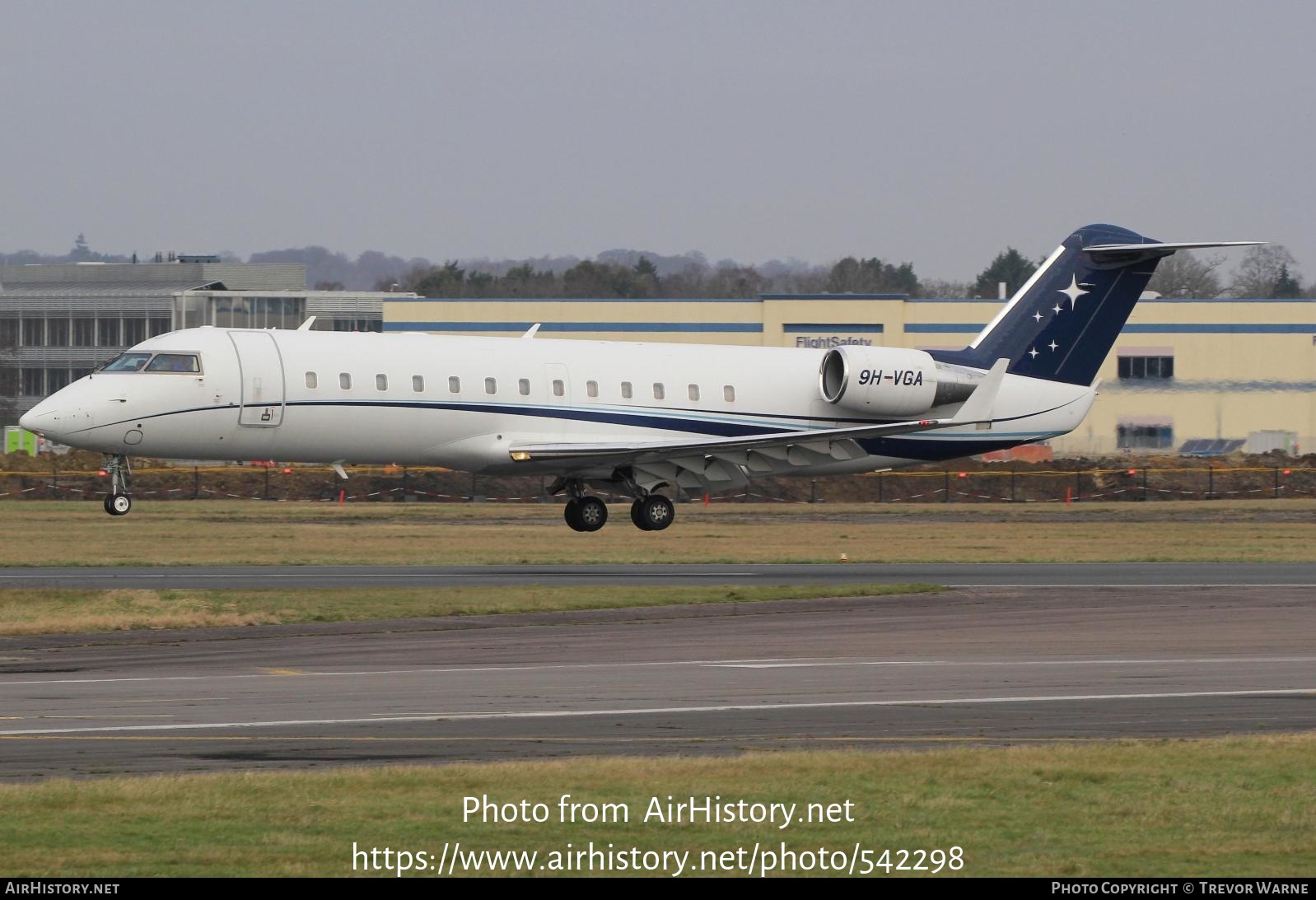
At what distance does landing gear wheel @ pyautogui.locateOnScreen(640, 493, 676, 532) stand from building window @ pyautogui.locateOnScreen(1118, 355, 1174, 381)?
1766 inches

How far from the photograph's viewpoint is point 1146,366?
254 feet

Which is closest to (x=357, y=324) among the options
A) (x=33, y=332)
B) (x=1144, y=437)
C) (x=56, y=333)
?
(x=56, y=333)

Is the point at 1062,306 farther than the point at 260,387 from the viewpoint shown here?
Yes

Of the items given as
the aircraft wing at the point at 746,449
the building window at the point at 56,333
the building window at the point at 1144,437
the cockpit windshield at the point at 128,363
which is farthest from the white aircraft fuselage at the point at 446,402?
the building window at the point at 56,333

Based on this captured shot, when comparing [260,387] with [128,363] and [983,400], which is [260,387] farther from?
[983,400]

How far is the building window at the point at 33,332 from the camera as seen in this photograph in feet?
336

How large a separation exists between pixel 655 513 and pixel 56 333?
7441 cm

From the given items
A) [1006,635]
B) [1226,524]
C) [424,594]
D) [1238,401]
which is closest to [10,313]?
[1238,401]

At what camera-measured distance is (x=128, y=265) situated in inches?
4400

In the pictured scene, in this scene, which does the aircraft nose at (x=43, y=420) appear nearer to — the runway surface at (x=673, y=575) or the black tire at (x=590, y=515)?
the runway surface at (x=673, y=575)

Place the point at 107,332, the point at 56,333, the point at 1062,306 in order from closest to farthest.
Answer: the point at 1062,306
the point at 107,332
the point at 56,333

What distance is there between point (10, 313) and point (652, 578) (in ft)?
266

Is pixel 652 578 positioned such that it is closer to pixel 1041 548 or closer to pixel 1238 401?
pixel 1041 548

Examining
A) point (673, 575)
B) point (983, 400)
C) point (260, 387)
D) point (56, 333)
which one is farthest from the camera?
point (56, 333)
